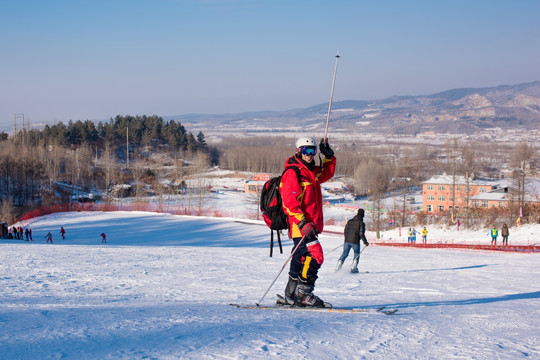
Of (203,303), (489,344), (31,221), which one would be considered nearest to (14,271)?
(203,303)

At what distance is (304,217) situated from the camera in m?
6.16

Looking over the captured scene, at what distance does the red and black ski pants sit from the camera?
21.0 feet

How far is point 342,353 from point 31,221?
146 ft

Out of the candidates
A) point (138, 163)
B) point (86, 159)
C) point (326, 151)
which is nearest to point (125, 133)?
point (138, 163)

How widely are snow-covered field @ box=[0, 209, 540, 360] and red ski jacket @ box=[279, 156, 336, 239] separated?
3.76ft

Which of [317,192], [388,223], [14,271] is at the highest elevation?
[317,192]

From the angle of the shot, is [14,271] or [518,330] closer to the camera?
[518,330]

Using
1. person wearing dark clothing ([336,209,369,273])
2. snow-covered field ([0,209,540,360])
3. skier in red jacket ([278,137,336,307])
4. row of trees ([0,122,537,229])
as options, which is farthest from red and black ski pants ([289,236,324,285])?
row of trees ([0,122,537,229])

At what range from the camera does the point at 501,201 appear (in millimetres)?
57844

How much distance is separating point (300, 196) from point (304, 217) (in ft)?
0.92

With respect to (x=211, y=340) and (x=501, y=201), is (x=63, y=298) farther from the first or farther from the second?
(x=501, y=201)

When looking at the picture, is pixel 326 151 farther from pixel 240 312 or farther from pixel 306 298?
pixel 240 312

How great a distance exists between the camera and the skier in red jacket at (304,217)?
6.12 m

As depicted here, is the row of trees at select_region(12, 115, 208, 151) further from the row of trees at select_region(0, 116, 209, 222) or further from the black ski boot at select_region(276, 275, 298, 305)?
the black ski boot at select_region(276, 275, 298, 305)
